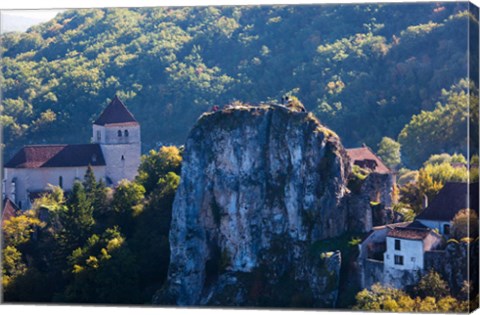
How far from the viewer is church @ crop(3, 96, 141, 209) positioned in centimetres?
5344

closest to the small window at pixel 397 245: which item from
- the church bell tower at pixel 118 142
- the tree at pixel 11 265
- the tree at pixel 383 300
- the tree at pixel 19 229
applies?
the tree at pixel 383 300

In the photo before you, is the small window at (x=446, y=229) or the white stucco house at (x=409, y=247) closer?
the white stucco house at (x=409, y=247)

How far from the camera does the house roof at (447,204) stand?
124 feet

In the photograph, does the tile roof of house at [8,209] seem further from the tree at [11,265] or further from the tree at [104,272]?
the tree at [104,272]

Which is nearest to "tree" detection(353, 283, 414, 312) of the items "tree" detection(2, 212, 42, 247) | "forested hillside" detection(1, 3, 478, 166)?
"tree" detection(2, 212, 42, 247)

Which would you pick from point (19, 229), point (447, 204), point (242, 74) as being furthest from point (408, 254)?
point (242, 74)

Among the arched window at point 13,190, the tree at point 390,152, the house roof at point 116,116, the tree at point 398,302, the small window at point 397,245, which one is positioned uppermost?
the house roof at point 116,116

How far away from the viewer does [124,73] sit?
83.3 meters

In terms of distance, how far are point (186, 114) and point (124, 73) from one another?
506cm

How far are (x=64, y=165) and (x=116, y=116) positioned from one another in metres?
4.48

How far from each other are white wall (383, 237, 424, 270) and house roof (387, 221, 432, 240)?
0.12 meters

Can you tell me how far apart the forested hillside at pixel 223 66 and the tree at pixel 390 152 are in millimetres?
3732

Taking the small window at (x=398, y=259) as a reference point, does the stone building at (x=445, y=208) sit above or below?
above

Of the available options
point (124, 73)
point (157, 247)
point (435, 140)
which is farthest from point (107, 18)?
point (157, 247)
